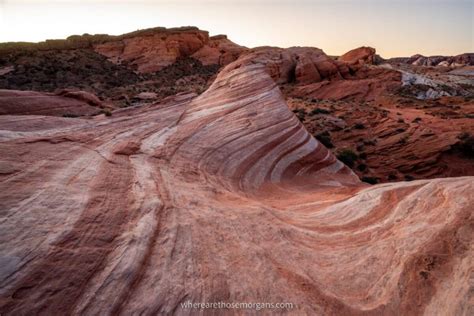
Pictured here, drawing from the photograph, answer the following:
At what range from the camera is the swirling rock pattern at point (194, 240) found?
9.73 ft

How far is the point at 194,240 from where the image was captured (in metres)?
3.93

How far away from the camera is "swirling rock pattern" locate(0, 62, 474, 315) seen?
117 inches

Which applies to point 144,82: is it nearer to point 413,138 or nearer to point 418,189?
point 413,138

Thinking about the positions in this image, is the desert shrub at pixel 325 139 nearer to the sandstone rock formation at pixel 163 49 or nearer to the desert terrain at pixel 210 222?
the desert terrain at pixel 210 222

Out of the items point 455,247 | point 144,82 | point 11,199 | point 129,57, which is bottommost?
point 455,247

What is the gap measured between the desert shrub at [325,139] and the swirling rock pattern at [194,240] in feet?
42.4

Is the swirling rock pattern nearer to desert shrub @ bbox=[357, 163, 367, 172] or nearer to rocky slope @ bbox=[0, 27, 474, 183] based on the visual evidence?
rocky slope @ bbox=[0, 27, 474, 183]

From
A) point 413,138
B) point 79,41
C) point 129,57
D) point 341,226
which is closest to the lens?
point 341,226

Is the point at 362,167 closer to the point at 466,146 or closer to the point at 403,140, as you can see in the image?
the point at 403,140

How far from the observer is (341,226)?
4531mm

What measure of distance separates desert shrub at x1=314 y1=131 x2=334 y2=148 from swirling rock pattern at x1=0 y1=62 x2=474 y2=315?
12.9 meters

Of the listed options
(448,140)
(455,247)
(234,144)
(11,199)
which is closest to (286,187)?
(234,144)

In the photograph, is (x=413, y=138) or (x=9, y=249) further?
(x=413, y=138)

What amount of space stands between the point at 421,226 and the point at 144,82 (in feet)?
151
